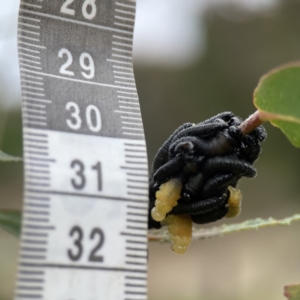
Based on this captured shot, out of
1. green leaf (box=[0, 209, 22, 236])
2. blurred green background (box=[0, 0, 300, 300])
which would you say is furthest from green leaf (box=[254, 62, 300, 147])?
blurred green background (box=[0, 0, 300, 300])

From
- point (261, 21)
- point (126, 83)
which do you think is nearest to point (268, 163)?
point (261, 21)

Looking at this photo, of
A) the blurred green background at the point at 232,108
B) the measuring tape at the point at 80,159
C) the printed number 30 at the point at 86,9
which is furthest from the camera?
the blurred green background at the point at 232,108

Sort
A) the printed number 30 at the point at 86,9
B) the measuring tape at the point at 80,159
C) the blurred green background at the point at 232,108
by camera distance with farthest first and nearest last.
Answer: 1. the blurred green background at the point at 232,108
2. the printed number 30 at the point at 86,9
3. the measuring tape at the point at 80,159

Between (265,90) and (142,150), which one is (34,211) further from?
(265,90)

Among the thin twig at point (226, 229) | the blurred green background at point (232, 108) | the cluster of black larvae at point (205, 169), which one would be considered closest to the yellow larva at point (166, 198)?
the cluster of black larvae at point (205, 169)

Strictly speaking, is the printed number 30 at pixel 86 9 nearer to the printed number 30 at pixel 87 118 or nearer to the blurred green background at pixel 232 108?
the printed number 30 at pixel 87 118

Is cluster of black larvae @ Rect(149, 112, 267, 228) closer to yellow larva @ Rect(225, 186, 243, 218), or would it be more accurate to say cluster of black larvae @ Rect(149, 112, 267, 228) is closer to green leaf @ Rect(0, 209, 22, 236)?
yellow larva @ Rect(225, 186, 243, 218)

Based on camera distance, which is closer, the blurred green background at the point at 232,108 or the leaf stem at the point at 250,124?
the leaf stem at the point at 250,124
